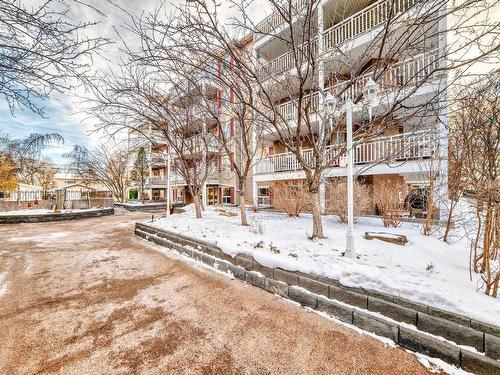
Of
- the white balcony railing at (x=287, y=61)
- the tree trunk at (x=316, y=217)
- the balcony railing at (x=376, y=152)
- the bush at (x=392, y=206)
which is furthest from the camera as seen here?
the bush at (x=392, y=206)

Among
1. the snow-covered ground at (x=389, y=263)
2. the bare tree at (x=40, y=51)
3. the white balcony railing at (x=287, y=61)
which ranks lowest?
the snow-covered ground at (x=389, y=263)

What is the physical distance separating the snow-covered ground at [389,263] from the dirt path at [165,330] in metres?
0.72

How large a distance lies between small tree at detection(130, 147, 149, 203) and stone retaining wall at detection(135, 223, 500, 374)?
26.6 metres

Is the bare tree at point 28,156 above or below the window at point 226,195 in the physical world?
above

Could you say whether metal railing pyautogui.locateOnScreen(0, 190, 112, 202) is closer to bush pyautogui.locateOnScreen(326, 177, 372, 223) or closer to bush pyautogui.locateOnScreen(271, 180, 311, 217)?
bush pyautogui.locateOnScreen(271, 180, 311, 217)

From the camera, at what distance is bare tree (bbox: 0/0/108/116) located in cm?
355

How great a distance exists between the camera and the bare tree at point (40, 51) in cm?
355

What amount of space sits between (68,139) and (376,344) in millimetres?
37845

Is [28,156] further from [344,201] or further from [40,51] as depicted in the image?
[344,201]

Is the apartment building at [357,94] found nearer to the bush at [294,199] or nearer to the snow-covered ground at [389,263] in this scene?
the bush at [294,199]

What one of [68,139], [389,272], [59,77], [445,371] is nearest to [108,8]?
[59,77]

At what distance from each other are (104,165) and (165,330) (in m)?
31.2

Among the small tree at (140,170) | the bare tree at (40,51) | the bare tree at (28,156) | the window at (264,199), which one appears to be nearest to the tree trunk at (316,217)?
the bare tree at (40,51)

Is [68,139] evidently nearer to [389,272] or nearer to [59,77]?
[59,77]
